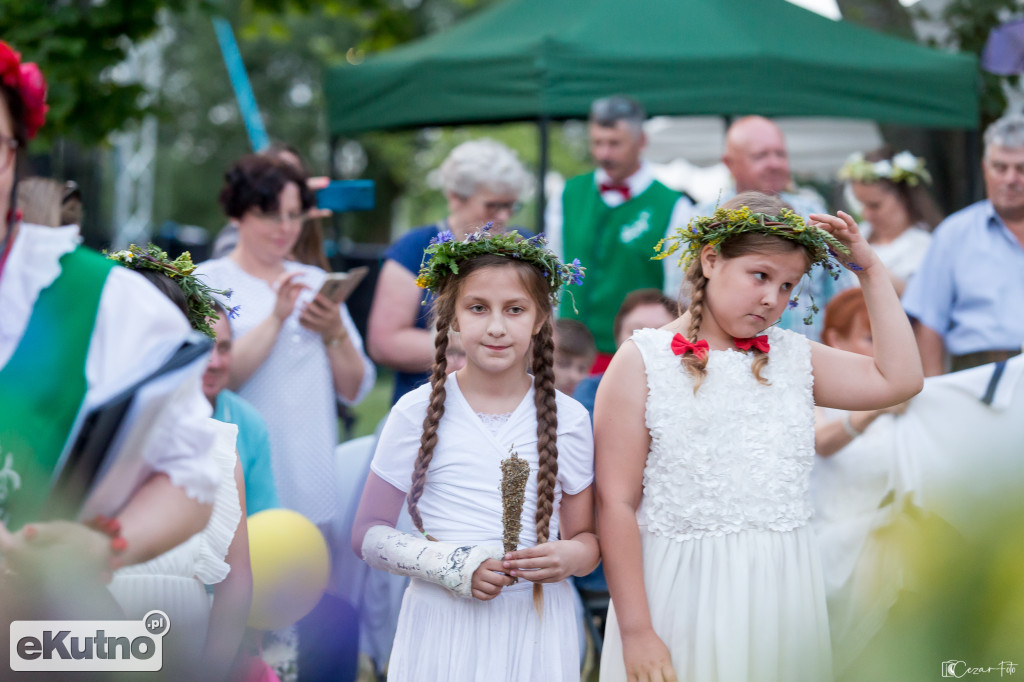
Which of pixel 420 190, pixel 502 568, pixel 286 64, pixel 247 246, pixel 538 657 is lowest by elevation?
pixel 538 657

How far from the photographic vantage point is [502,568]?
2277 mm

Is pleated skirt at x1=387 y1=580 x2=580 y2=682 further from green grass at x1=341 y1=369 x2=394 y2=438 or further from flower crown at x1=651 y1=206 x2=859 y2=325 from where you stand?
green grass at x1=341 y1=369 x2=394 y2=438

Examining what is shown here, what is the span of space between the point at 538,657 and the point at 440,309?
904 millimetres

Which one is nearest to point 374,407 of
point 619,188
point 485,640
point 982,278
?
point 619,188

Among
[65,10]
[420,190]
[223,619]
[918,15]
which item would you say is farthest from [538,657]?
→ [420,190]

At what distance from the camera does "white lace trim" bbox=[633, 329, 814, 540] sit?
2334 mm

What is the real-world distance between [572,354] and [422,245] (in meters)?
0.77

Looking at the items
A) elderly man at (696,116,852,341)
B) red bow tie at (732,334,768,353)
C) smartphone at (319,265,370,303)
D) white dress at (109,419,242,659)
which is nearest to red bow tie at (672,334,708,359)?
red bow tie at (732,334,768,353)

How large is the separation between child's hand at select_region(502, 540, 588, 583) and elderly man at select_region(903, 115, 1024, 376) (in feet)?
8.28

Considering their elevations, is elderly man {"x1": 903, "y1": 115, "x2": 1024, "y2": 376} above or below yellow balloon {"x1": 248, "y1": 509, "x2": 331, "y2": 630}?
above

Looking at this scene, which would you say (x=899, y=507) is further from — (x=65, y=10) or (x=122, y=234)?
(x=122, y=234)

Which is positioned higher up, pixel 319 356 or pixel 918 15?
pixel 918 15

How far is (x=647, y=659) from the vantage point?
2.24 meters

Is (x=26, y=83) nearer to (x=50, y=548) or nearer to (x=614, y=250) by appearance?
(x=50, y=548)
